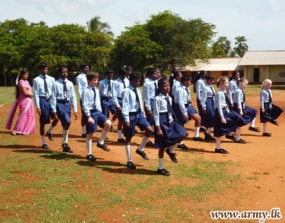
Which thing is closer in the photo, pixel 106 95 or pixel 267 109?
pixel 106 95

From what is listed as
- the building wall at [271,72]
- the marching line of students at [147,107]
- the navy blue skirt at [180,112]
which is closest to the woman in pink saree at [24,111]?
the marching line of students at [147,107]

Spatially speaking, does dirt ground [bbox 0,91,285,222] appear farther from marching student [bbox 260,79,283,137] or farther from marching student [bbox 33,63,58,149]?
marching student [bbox 33,63,58,149]

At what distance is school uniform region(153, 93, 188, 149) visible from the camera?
697 centimetres

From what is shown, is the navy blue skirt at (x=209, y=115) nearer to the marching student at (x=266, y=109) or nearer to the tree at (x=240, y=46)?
the marching student at (x=266, y=109)

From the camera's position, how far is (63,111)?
342 inches

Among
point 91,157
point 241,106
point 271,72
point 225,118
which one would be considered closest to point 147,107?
point 225,118

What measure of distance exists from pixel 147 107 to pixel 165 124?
94.5 inches

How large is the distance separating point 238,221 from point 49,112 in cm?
536

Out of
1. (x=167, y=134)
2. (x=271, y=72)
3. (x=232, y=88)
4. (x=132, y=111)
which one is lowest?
(x=167, y=134)

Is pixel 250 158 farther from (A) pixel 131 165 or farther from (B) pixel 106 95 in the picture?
(B) pixel 106 95

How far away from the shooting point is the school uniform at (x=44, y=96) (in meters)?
8.99

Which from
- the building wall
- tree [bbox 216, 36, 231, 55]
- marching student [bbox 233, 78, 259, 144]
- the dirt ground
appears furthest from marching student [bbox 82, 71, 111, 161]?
tree [bbox 216, 36, 231, 55]

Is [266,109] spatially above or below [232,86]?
below

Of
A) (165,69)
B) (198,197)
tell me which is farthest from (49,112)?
(165,69)
